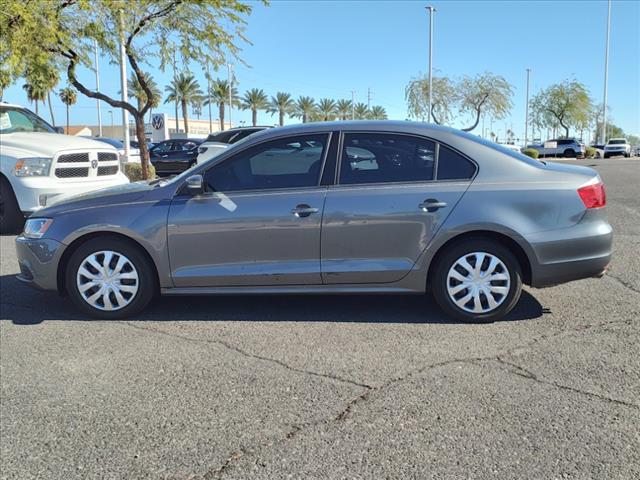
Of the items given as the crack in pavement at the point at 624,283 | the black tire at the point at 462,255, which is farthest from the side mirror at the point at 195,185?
the crack in pavement at the point at 624,283

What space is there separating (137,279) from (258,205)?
121 centimetres

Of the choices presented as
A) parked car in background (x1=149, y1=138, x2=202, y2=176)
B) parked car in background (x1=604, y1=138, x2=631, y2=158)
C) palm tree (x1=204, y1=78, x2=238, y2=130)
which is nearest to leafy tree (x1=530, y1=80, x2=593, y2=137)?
parked car in background (x1=604, y1=138, x2=631, y2=158)

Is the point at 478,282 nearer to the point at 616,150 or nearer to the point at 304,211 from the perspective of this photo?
the point at 304,211

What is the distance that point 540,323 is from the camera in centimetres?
464

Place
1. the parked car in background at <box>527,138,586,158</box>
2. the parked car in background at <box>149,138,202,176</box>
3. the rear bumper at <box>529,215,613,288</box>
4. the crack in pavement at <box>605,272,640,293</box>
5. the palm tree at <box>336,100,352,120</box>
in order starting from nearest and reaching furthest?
the rear bumper at <box>529,215,613,288</box>, the crack in pavement at <box>605,272,640,293</box>, the parked car in background at <box>149,138,202,176</box>, the parked car in background at <box>527,138,586,158</box>, the palm tree at <box>336,100,352,120</box>

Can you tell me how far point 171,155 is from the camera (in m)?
23.0

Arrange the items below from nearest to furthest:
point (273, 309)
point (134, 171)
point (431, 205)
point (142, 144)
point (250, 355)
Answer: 1. point (250, 355)
2. point (431, 205)
3. point (273, 309)
4. point (142, 144)
5. point (134, 171)

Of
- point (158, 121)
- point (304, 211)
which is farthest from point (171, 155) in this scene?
point (304, 211)

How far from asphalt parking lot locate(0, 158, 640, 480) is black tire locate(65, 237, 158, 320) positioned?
118mm

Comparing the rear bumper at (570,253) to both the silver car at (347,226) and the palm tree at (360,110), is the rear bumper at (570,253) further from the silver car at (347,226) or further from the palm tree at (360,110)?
the palm tree at (360,110)

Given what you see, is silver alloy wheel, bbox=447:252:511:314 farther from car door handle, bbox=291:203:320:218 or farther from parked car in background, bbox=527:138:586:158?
parked car in background, bbox=527:138:586:158

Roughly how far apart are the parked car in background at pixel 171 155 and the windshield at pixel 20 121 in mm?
12304

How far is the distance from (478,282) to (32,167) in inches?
279

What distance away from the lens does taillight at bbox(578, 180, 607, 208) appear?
4.56m
